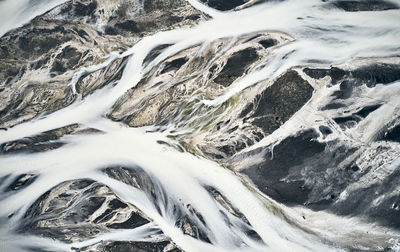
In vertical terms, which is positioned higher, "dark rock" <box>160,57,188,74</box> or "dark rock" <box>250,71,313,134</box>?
"dark rock" <box>160,57,188,74</box>

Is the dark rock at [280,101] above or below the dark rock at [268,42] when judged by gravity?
below

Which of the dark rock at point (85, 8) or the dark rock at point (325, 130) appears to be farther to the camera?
the dark rock at point (85, 8)

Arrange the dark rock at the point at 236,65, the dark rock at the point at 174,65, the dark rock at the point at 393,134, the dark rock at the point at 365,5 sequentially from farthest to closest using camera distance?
the dark rock at the point at 174,65
the dark rock at the point at 236,65
the dark rock at the point at 365,5
the dark rock at the point at 393,134

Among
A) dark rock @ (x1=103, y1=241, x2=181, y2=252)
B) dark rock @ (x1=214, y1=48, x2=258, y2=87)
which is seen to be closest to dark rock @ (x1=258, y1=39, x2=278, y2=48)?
dark rock @ (x1=214, y1=48, x2=258, y2=87)

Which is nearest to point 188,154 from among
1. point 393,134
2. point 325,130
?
point 325,130

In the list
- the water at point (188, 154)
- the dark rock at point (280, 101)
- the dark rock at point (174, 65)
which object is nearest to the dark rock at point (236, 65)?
the water at point (188, 154)

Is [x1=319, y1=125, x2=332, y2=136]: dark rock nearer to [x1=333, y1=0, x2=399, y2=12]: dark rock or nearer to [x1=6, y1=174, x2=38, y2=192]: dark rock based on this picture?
[x1=333, y1=0, x2=399, y2=12]: dark rock

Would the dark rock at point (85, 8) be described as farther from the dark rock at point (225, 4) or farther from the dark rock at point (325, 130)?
the dark rock at point (325, 130)

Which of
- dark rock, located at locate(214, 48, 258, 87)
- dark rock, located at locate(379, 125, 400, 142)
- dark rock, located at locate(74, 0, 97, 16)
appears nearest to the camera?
dark rock, located at locate(379, 125, 400, 142)

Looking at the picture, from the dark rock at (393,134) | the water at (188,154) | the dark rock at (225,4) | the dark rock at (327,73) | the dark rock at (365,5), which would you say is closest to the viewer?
the dark rock at (393,134)

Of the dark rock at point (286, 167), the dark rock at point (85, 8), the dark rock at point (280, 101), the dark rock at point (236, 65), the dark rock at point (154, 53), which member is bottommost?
the dark rock at point (286, 167)
